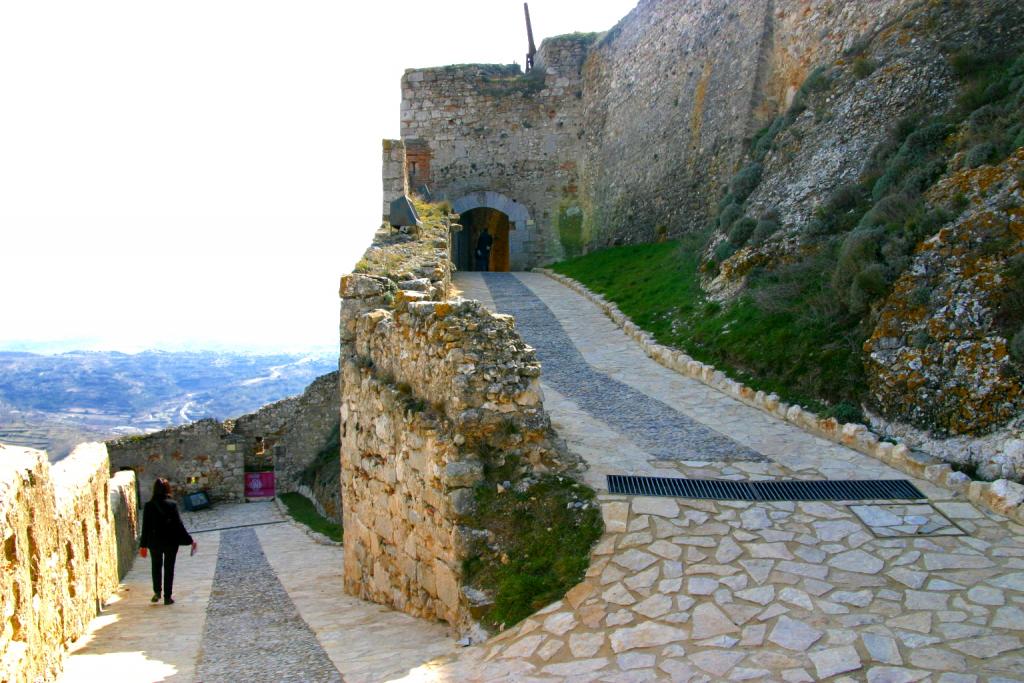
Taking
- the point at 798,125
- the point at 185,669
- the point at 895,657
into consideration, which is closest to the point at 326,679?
the point at 185,669

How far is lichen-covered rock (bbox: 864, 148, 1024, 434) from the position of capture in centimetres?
774

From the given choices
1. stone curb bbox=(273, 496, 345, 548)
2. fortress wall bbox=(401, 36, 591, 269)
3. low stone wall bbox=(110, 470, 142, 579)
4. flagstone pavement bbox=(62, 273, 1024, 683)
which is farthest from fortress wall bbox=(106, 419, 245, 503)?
flagstone pavement bbox=(62, 273, 1024, 683)

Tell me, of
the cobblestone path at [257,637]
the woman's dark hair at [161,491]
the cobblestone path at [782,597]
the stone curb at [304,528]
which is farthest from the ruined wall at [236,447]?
the cobblestone path at [782,597]

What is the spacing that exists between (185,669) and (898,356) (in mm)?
7127

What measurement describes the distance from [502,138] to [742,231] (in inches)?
548

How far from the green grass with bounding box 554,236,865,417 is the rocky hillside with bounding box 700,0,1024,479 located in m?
0.05

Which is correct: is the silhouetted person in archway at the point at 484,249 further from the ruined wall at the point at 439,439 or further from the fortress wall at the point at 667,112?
the ruined wall at the point at 439,439

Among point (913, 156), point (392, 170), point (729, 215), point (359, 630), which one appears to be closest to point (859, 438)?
point (359, 630)

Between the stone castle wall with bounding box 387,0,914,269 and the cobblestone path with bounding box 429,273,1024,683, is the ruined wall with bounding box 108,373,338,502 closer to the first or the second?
the stone castle wall with bounding box 387,0,914,269

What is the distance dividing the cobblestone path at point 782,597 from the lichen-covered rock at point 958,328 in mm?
946

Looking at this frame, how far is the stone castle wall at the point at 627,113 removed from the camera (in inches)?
712

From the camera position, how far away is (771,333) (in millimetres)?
10852

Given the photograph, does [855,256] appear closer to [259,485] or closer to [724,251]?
[724,251]

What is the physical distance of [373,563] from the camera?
845 cm
